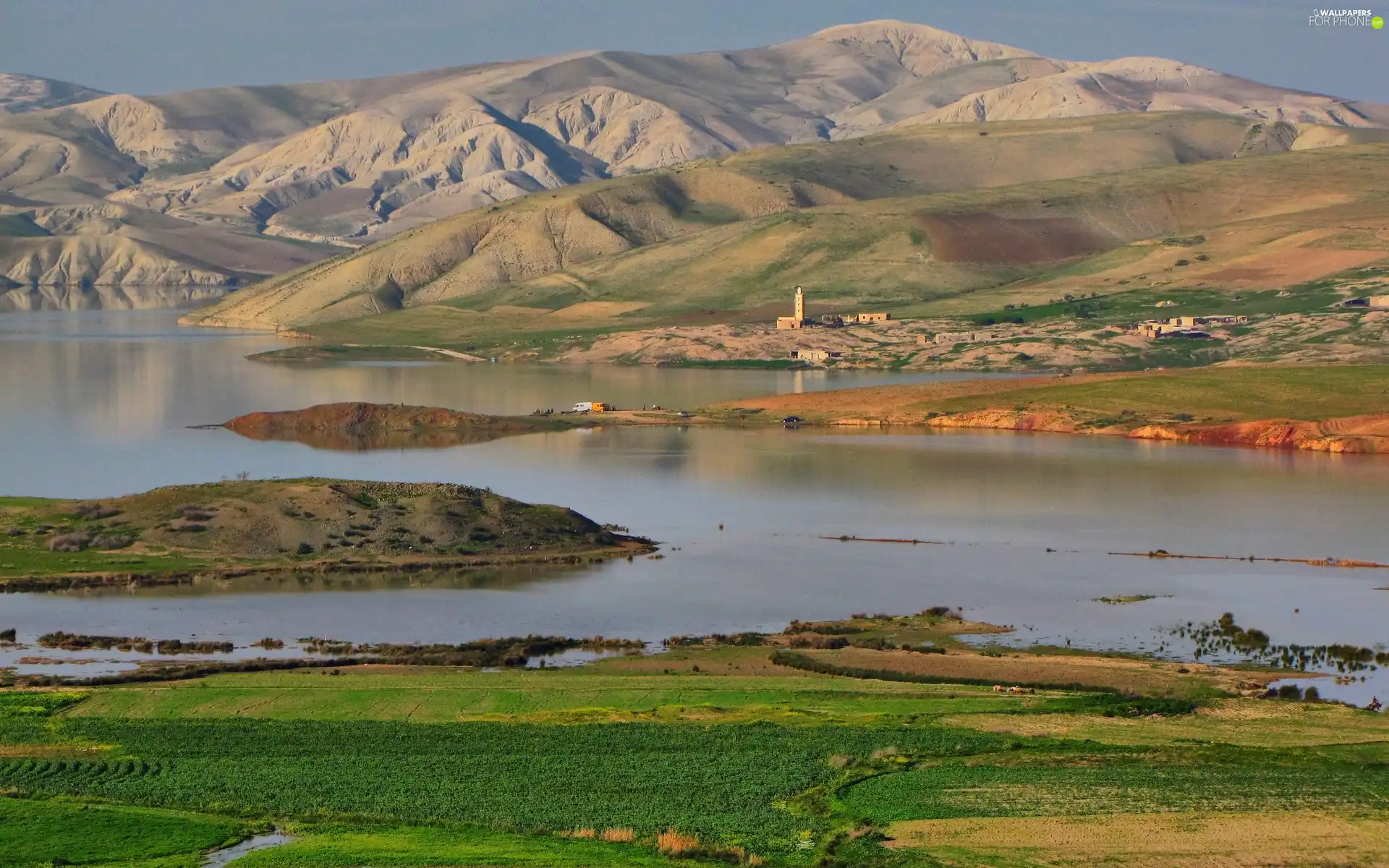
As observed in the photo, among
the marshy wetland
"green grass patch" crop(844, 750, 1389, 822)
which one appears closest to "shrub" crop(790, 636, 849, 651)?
the marshy wetland

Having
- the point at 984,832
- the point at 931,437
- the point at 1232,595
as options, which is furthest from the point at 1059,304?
the point at 984,832

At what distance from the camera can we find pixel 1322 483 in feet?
277

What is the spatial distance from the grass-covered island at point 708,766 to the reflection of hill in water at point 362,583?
39.8 ft

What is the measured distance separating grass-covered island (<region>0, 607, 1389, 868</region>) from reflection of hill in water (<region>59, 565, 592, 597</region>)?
1212cm

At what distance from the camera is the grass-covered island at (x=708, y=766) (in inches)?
1174

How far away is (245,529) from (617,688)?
23.8 metres

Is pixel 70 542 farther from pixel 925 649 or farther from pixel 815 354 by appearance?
pixel 815 354

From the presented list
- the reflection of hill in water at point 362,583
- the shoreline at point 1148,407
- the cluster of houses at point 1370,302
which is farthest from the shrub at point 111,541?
the cluster of houses at point 1370,302

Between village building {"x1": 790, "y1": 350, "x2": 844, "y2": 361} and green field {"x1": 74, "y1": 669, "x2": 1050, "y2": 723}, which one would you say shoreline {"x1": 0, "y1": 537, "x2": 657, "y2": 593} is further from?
village building {"x1": 790, "y1": 350, "x2": 844, "y2": 361}

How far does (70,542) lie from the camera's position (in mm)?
61938

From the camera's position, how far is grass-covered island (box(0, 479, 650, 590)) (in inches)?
2382

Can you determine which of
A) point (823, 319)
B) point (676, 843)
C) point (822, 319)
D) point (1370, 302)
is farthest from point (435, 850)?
point (822, 319)

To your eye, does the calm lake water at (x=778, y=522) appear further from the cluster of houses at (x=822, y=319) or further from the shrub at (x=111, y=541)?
the cluster of houses at (x=822, y=319)

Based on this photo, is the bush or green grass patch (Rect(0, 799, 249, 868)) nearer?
green grass patch (Rect(0, 799, 249, 868))
